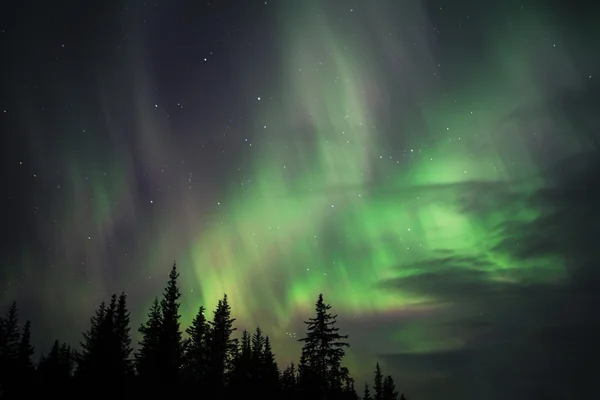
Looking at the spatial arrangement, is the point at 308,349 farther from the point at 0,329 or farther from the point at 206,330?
the point at 0,329

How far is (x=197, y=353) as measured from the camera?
44.8 metres

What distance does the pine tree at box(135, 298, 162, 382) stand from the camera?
32375 mm

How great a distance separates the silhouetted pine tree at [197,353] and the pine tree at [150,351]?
3.47 meters

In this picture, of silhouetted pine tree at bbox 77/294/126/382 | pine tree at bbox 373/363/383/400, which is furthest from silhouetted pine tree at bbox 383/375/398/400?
silhouetted pine tree at bbox 77/294/126/382

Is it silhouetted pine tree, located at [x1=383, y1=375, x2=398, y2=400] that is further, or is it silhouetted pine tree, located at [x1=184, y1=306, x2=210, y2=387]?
silhouetted pine tree, located at [x1=383, y1=375, x2=398, y2=400]

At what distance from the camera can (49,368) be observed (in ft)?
82.7

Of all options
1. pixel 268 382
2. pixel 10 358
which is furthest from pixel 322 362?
pixel 10 358

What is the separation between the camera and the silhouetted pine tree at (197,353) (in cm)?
4184

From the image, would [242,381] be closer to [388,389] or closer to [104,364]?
[104,364]

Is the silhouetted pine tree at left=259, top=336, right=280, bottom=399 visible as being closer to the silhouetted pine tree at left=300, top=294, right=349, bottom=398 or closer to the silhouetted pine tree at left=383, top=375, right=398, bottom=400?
the silhouetted pine tree at left=300, top=294, right=349, bottom=398

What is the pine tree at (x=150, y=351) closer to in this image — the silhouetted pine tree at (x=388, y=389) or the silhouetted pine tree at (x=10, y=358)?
the silhouetted pine tree at (x=10, y=358)

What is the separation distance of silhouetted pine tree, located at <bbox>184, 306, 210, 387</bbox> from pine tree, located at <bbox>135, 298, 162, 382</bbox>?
3472 mm

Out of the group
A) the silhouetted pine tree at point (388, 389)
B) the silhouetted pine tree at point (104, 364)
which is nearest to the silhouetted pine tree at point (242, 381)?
the silhouetted pine tree at point (104, 364)

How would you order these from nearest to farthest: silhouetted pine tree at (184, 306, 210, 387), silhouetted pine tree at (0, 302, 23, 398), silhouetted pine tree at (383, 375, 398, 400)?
silhouetted pine tree at (0, 302, 23, 398) → silhouetted pine tree at (184, 306, 210, 387) → silhouetted pine tree at (383, 375, 398, 400)
